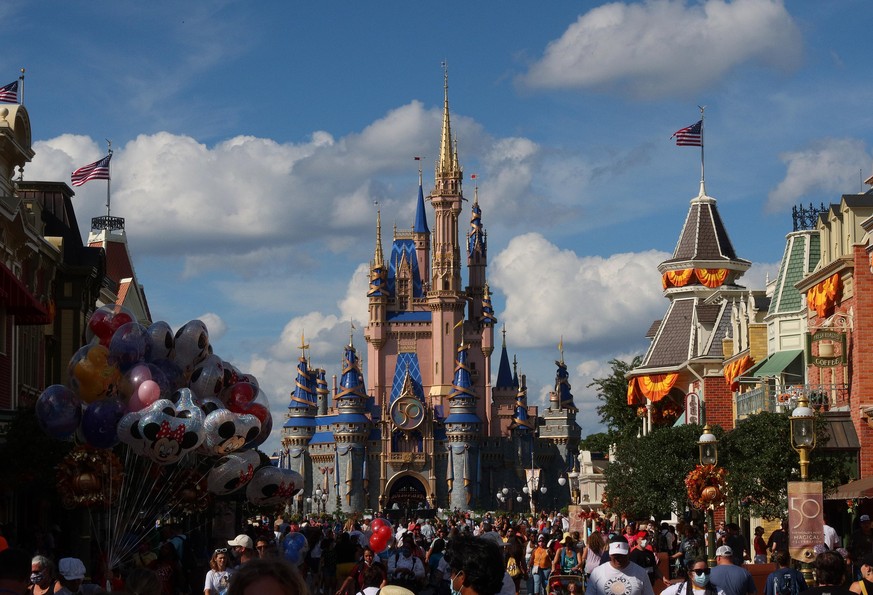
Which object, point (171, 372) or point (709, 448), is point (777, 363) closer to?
point (709, 448)

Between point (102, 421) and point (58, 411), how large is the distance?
80cm

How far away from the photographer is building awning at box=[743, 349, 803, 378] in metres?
41.0

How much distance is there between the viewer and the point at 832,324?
35125 mm

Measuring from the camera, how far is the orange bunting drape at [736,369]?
159 ft

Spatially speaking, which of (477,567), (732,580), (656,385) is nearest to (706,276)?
(656,385)

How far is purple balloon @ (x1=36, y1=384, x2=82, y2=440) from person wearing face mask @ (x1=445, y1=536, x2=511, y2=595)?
53.6 ft

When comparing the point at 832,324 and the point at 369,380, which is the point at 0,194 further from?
the point at 369,380

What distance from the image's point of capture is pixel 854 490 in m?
30.6

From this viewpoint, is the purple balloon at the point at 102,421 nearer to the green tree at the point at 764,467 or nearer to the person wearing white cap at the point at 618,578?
the person wearing white cap at the point at 618,578

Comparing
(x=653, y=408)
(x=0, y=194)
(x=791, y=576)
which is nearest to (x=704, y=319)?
(x=653, y=408)

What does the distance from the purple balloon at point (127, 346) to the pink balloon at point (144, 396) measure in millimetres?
703

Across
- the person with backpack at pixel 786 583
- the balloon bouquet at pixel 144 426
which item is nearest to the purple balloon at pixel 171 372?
the balloon bouquet at pixel 144 426

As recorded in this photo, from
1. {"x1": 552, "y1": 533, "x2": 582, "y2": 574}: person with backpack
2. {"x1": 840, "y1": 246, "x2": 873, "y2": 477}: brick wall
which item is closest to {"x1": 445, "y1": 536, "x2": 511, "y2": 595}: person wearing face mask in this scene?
{"x1": 552, "y1": 533, "x2": 582, "y2": 574}: person with backpack

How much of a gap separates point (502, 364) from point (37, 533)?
130 metres
